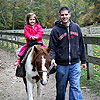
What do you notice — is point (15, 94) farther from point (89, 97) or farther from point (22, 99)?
point (89, 97)

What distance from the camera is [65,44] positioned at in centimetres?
327

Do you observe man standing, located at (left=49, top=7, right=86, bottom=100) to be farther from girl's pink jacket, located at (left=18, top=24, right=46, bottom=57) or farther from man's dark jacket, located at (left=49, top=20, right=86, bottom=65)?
girl's pink jacket, located at (left=18, top=24, right=46, bottom=57)

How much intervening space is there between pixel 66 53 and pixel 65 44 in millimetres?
179

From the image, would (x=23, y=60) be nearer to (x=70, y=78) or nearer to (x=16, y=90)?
(x=70, y=78)

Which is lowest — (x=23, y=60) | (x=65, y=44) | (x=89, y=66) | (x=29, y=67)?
(x=89, y=66)

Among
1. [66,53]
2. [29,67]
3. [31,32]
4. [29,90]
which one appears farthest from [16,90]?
[66,53]

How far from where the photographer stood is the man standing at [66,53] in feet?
10.7

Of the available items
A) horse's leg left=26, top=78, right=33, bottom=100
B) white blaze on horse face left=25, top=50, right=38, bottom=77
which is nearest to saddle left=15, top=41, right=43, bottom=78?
white blaze on horse face left=25, top=50, right=38, bottom=77

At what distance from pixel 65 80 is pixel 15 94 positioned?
2170 millimetres

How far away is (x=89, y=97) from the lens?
4445mm

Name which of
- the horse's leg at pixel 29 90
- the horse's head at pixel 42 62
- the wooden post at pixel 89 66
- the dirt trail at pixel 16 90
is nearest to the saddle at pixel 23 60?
the horse's leg at pixel 29 90

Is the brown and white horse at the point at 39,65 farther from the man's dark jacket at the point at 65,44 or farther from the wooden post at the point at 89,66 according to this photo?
the wooden post at the point at 89,66

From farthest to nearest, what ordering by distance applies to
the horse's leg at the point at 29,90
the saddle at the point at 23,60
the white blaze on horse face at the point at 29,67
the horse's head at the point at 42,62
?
the saddle at the point at 23,60 → the horse's leg at the point at 29,90 → the white blaze on horse face at the point at 29,67 → the horse's head at the point at 42,62

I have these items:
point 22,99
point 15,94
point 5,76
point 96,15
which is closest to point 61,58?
point 22,99
